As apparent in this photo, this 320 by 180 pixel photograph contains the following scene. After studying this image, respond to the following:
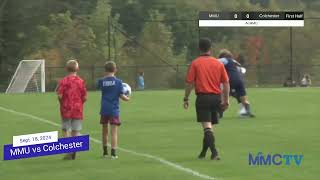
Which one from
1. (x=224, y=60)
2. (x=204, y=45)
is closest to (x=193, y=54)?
(x=224, y=60)

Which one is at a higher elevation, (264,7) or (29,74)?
(264,7)

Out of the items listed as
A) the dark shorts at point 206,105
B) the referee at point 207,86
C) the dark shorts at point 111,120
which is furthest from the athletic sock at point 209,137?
the dark shorts at point 111,120

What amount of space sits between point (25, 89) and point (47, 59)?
10.7 m

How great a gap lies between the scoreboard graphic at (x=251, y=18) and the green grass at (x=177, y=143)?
28307 millimetres

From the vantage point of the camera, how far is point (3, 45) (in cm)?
5909

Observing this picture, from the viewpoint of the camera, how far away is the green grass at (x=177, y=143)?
10977mm

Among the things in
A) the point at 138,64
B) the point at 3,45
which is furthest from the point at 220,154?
the point at 3,45

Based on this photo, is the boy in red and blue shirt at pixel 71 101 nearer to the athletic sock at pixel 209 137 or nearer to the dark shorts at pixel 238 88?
the athletic sock at pixel 209 137

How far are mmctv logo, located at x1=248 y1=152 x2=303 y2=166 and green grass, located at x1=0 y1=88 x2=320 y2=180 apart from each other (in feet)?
0.47

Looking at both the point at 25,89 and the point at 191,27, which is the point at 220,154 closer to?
the point at 25,89

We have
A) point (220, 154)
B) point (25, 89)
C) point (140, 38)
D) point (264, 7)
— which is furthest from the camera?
point (264, 7)

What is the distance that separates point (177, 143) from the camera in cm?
1491

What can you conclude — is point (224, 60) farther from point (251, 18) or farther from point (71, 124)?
point (251, 18)

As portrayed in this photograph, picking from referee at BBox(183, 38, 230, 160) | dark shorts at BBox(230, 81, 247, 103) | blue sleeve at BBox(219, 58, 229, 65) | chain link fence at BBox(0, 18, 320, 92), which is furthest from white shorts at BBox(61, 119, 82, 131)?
chain link fence at BBox(0, 18, 320, 92)
